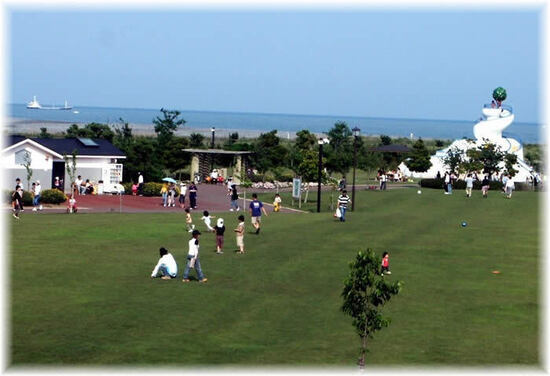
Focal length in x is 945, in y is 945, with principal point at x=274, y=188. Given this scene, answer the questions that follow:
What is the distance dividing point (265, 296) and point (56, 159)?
33098 mm

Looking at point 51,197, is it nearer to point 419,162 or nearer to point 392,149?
point 419,162

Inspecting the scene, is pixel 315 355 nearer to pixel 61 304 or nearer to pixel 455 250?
pixel 61 304

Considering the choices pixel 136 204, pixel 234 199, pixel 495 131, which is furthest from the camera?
pixel 495 131

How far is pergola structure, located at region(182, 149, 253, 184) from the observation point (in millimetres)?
74312

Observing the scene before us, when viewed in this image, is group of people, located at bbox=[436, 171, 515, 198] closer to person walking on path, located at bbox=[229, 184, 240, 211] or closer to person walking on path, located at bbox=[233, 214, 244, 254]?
person walking on path, located at bbox=[229, 184, 240, 211]

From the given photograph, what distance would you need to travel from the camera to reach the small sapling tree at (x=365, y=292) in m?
20.3

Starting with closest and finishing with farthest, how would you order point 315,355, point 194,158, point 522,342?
1. point 315,355
2. point 522,342
3. point 194,158

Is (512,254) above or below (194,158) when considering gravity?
below

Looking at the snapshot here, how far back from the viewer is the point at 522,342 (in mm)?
23984

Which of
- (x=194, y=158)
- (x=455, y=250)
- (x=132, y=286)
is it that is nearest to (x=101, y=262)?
(x=132, y=286)

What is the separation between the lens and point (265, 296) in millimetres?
28484

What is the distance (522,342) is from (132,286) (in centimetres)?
1191

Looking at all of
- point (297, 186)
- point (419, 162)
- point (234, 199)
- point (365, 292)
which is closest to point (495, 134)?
point (419, 162)

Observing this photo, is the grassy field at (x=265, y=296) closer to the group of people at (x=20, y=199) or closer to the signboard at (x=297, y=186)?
the group of people at (x=20, y=199)
